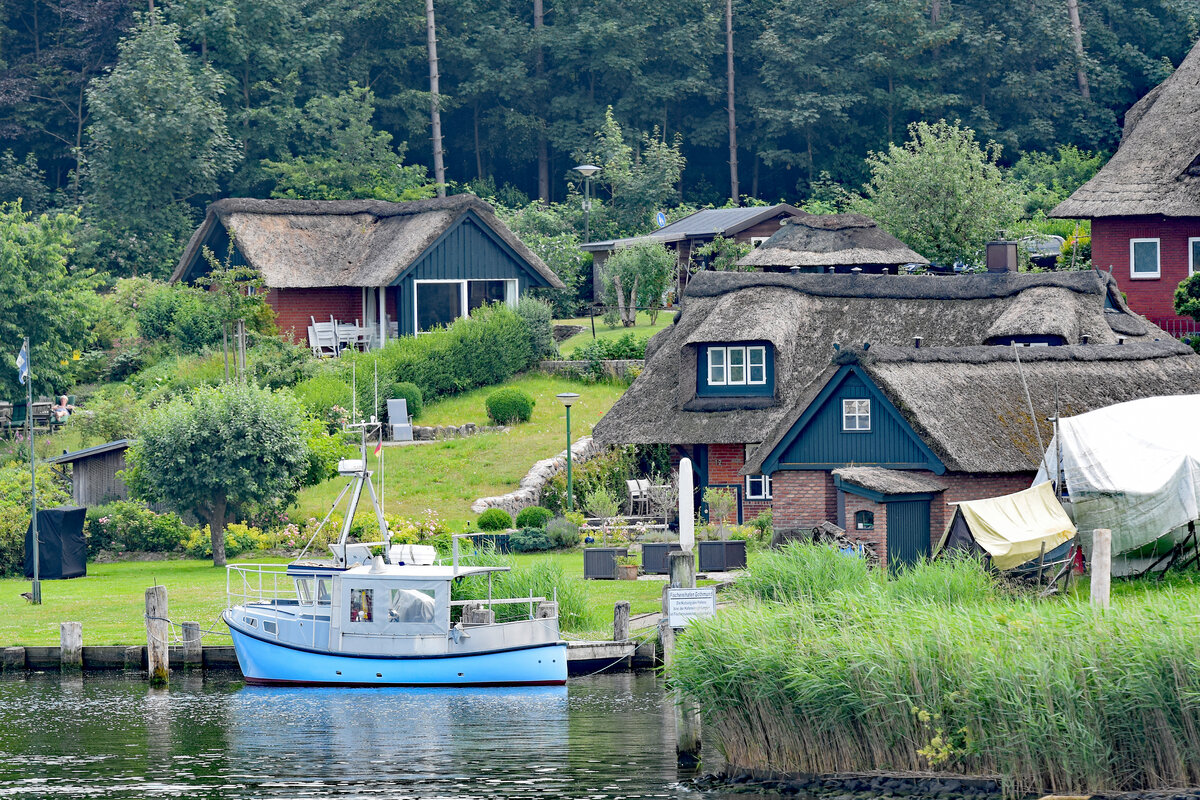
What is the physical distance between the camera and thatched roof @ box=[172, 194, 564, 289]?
54906 mm

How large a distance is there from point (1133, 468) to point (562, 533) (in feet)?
42.7

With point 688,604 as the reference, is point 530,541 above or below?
above

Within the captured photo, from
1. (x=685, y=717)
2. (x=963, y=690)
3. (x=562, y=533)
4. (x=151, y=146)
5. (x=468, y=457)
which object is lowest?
(x=685, y=717)

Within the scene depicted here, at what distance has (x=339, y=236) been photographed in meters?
57.7

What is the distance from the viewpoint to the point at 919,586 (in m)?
25.1

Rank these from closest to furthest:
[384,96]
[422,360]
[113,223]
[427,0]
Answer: [422,360], [113,223], [427,0], [384,96]

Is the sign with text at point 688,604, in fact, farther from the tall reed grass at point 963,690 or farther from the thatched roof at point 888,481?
the thatched roof at point 888,481

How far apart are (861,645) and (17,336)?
3713 centimetres

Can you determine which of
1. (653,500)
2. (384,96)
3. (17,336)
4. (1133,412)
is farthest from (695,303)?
(384,96)

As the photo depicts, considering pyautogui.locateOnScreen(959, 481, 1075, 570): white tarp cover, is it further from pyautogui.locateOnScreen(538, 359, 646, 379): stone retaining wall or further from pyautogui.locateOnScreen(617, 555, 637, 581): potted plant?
pyautogui.locateOnScreen(538, 359, 646, 379): stone retaining wall

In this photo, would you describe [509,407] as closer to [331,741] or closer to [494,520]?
[494,520]

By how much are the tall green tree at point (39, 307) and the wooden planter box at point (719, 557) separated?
24.5 m

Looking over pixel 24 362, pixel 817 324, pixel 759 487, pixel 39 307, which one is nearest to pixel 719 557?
pixel 759 487

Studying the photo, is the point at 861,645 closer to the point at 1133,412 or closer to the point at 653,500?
the point at 1133,412
